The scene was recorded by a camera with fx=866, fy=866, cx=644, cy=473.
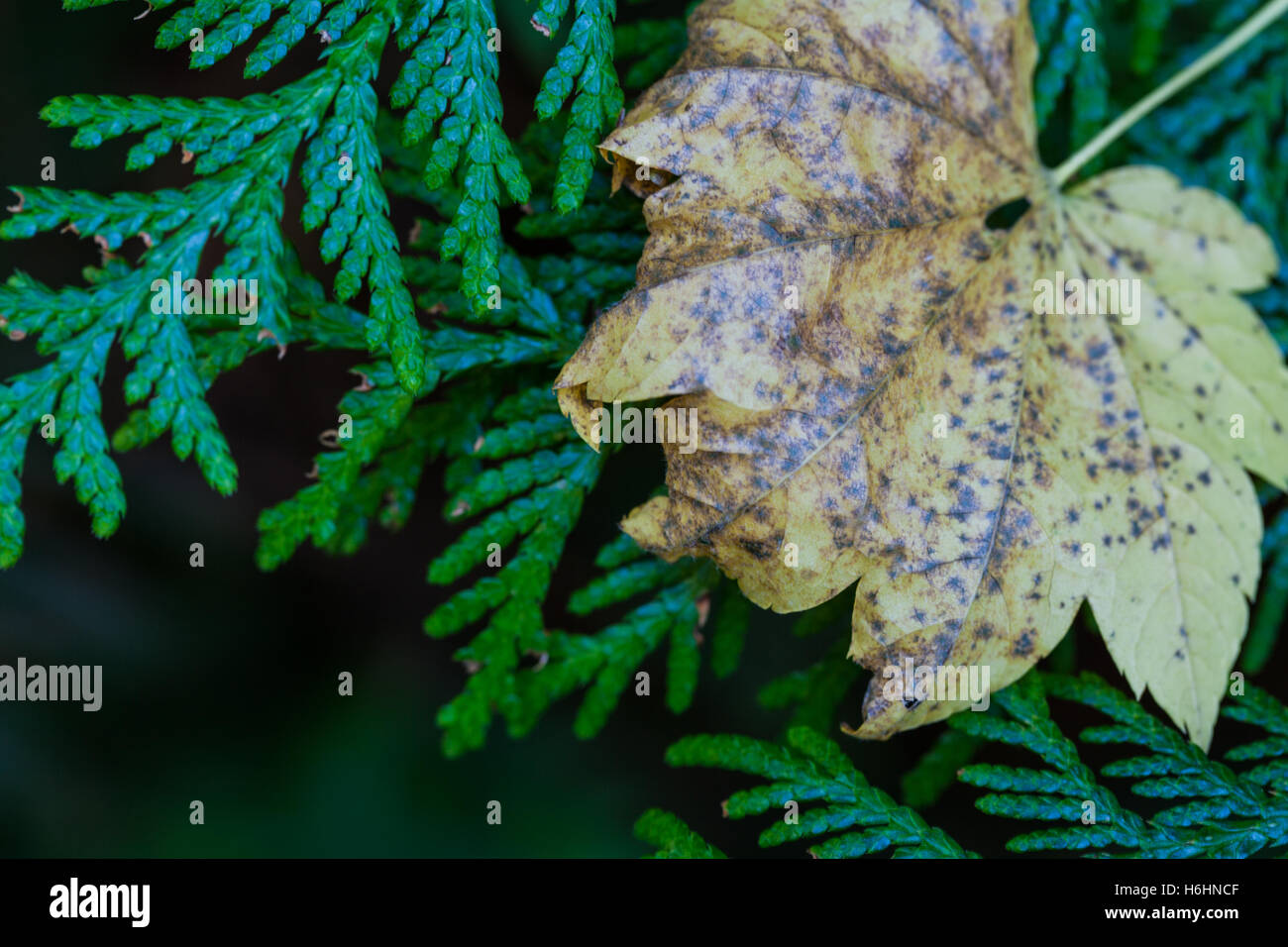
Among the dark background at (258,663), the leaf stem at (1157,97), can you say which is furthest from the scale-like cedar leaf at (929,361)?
the dark background at (258,663)

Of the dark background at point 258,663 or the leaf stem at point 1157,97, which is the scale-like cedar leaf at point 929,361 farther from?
the dark background at point 258,663

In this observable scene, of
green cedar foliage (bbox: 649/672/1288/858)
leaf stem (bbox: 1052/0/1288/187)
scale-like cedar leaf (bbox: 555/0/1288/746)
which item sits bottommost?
green cedar foliage (bbox: 649/672/1288/858)

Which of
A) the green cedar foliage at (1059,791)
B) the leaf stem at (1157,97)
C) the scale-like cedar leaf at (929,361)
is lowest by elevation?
the green cedar foliage at (1059,791)

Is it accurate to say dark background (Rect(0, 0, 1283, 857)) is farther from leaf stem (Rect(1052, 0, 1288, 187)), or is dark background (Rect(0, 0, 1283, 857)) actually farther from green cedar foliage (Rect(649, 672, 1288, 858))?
leaf stem (Rect(1052, 0, 1288, 187))

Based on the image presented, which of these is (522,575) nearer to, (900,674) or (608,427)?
(608,427)

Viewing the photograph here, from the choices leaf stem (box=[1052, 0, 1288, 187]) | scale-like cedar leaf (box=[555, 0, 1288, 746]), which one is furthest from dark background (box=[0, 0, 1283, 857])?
leaf stem (box=[1052, 0, 1288, 187])

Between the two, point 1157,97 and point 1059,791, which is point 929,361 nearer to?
point 1157,97
